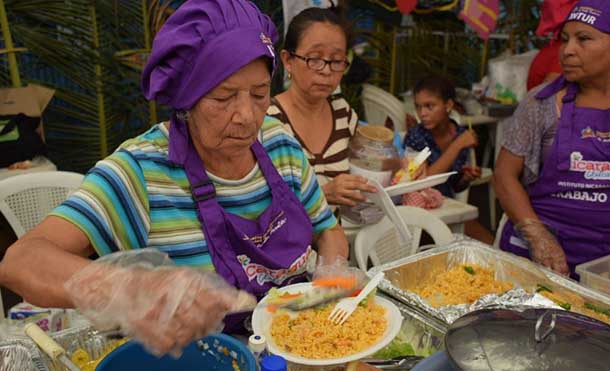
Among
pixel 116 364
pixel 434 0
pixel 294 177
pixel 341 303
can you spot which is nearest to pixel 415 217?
pixel 294 177

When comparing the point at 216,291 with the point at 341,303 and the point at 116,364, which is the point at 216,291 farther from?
the point at 341,303

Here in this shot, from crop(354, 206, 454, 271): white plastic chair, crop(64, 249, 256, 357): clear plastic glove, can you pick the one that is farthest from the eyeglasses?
crop(64, 249, 256, 357): clear plastic glove

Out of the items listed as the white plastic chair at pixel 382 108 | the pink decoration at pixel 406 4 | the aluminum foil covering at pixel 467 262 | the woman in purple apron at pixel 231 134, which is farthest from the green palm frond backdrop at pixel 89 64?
the woman in purple apron at pixel 231 134

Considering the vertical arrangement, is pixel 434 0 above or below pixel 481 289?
above

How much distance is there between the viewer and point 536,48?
6402mm

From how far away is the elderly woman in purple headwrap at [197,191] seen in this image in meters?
1.11

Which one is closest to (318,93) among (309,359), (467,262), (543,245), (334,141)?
(334,141)

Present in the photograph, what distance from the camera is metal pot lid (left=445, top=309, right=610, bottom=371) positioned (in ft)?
2.65

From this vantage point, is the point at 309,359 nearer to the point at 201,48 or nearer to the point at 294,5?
the point at 201,48

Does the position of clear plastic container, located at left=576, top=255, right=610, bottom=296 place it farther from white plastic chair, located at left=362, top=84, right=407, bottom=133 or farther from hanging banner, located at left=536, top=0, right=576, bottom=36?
white plastic chair, located at left=362, top=84, right=407, bottom=133

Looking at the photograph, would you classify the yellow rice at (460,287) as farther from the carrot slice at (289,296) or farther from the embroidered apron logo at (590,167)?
the embroidered apron logo at (590,167)

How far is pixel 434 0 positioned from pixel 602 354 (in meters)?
5.52

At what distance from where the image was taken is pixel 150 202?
1.44 metres

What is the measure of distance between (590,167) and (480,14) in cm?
266
